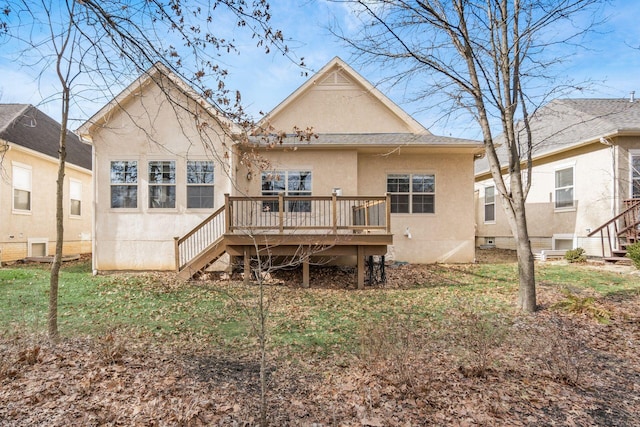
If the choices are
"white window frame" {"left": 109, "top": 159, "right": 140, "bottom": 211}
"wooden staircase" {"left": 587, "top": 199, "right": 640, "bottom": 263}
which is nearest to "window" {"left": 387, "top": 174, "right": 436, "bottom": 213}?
"wooden staircase" {"left": 587, "top": 199, "right": 640, "bottom": 263}

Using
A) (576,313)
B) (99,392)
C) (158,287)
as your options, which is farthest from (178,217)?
(576,313)

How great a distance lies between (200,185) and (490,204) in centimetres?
1437

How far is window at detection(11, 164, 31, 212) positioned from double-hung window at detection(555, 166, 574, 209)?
20477mm

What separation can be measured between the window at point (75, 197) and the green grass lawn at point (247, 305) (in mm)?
6206

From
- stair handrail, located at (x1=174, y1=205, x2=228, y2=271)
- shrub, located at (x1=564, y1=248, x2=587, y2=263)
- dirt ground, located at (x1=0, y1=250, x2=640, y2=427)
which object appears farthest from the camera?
shrub, located at (x1=564, y1=248, x2=587, y2=263)

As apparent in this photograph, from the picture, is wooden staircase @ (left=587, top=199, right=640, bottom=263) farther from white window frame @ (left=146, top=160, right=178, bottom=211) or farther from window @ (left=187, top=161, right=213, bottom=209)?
white window frame @ (left=146, top=160, right=178, bottom=211)

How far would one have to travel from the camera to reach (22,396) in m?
3.38

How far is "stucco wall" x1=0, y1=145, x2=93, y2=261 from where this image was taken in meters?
12.0

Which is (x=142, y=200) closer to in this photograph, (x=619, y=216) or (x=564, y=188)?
(x=619, y=216)

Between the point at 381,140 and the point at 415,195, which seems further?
the point at 415,195

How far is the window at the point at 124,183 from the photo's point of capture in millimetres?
10570

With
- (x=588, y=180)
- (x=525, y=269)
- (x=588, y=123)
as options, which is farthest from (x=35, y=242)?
(x=588, y=123)

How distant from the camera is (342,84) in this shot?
40.8ft

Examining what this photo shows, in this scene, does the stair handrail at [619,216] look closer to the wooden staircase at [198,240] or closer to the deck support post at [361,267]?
the deck support post at [361,267]
